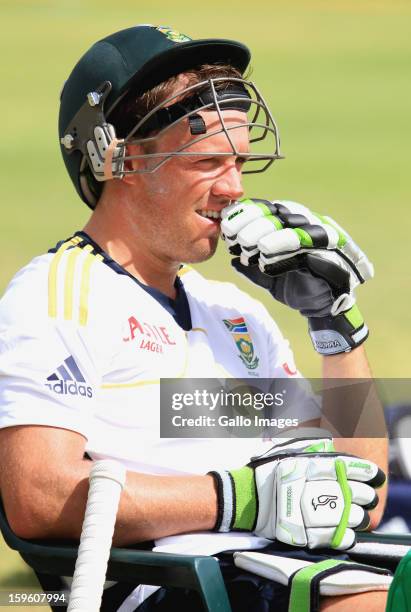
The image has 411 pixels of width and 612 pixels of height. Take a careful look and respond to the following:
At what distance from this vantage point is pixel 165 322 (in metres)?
3.85

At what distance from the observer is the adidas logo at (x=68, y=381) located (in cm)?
341

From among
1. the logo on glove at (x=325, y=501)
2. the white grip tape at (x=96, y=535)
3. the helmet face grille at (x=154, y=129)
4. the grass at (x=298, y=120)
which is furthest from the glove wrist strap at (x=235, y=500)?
the grass at (x=298, y=120)

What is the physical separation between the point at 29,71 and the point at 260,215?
17.4 metres

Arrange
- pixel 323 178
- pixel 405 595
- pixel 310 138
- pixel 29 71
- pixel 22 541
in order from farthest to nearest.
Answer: pixel 29 71 → pixel 310 138 → pixel 323 178 → pixel 22 541 → pixel 405 595

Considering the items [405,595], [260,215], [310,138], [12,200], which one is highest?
[310,138]

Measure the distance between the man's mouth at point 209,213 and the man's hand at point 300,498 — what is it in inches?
29.7

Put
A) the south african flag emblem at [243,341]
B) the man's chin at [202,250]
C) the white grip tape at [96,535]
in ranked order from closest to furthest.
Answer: the white grip tape at [96,535] < the man's chin at [202,250] < the south african flag emblem at [243,341]

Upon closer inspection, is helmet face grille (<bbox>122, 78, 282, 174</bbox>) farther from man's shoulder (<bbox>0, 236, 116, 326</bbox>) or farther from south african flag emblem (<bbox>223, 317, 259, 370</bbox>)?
south african flag emblem (<bbox>223, 317, 259, 370</bbox>)

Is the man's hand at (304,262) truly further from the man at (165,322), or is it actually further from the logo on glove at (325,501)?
the logo on glove at (325,501)

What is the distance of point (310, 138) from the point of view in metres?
16.9

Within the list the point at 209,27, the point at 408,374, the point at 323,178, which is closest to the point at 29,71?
the point at 209,27

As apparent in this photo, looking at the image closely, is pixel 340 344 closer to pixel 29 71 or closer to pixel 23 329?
pixel 23 329

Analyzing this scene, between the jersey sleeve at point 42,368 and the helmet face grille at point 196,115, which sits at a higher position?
the helmet face grille at point 196,115

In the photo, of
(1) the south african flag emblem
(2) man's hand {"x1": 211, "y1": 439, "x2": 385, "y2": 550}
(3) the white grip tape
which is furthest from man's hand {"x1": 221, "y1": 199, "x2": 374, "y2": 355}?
(3) the white grip tape
